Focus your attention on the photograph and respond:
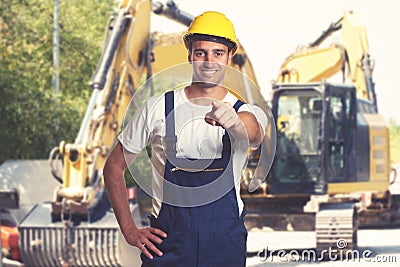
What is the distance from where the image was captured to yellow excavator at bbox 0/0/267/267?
13734mm

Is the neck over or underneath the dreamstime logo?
over

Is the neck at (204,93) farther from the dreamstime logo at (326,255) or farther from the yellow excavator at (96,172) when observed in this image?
the dreamstime logo at (326,255)

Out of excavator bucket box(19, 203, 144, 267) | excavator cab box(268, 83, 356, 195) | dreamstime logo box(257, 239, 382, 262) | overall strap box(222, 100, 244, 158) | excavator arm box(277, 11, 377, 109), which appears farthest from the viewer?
excavator arm box(277, 11, 377, 109)

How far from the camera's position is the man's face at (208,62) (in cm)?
441

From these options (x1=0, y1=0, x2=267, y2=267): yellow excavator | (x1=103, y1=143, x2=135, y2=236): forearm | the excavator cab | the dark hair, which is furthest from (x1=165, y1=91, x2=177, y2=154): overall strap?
the excavator cab

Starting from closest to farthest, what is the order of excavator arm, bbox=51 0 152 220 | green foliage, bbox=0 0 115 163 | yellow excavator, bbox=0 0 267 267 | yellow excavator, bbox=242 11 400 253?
yellow excavator, bbox=0 0 267 267 < excavator arm, bbox=51 0 152 220 < yellow excavator, bbox=242 11 400 253 < green foliage, bbox=0 0 115 163

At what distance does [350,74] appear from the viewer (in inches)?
822

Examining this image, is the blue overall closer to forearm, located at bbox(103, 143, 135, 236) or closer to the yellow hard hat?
→ forearm, located at bbox(103, 143, 135, 236)

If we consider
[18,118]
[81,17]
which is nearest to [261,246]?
[18,118]

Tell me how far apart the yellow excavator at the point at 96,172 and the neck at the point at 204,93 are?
8665mm

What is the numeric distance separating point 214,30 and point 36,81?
21.2 metres

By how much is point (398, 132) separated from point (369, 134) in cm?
5812

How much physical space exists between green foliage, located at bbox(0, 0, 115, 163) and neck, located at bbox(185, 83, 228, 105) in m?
→ 19.0

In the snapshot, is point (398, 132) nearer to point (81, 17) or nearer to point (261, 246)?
point (81, 17)
